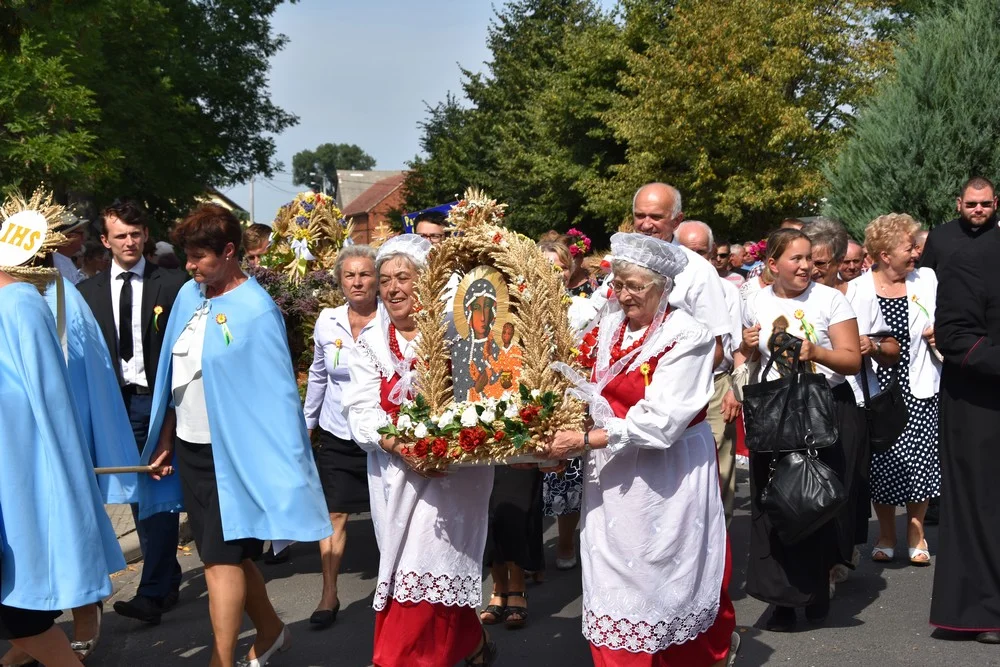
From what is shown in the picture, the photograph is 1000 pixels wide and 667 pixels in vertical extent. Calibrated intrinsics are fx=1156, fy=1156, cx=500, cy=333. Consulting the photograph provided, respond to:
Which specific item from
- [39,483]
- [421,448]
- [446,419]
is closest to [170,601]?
[39,483]

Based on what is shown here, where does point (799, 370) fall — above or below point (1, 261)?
below

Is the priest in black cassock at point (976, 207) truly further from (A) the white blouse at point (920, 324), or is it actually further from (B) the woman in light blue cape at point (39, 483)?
(B) the woman in light blue cape at point (39, 483)

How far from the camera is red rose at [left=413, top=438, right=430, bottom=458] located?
4629 millimetres

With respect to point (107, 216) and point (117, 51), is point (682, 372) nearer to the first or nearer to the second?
point (107, 216)

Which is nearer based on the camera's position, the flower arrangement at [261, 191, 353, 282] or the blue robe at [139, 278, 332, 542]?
Answer: the blue robe at [139, 278, 332, 542]

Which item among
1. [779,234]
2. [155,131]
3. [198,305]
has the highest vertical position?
[155,131]

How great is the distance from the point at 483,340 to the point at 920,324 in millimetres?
3918

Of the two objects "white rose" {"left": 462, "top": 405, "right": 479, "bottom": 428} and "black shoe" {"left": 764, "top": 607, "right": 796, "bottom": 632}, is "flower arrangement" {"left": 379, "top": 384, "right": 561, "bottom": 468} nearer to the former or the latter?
"white rose" {"left": 462, "top": 405, "right": 479, "bottom": 428}

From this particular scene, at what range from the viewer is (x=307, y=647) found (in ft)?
20.0

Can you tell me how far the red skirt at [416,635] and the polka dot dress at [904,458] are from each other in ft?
11.8

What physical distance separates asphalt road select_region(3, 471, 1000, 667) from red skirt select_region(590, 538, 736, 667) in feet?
2.51

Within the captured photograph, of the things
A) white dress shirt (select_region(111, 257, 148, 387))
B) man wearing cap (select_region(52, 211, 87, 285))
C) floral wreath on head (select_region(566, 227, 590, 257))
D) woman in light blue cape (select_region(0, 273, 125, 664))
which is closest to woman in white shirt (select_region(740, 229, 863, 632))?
floral wreath on head (select_region(566, 227, 590, 257))

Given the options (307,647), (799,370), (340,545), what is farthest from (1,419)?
(799,370)

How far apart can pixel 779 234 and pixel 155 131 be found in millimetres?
17674
